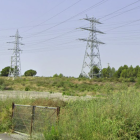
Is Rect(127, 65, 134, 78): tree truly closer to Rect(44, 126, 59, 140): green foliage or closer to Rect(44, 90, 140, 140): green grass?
Rect(44, 90, 140, 140): green grass

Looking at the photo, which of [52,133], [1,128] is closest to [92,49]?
[1,128]

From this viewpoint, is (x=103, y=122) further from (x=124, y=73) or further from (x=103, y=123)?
(x=124, y=73)

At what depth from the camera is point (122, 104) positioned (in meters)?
8.94

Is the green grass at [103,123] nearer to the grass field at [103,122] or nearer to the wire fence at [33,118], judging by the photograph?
the grass field at [103,122]

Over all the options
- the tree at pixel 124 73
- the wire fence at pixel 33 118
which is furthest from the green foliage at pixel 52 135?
the tree at pixel 124 73

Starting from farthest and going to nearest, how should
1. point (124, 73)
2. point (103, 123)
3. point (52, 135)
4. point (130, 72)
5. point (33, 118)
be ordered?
point (130, 72) < point (124, 73) < point (33, 118) < point (52, 135) < point (103, 123)

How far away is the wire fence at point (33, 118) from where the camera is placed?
1019 centimetres

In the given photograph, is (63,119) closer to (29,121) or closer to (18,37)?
(29,121)

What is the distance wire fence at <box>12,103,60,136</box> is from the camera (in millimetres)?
10191

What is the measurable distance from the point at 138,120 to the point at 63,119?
2.56 metres

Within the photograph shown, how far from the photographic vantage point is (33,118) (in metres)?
11.4

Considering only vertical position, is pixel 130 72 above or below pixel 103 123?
above

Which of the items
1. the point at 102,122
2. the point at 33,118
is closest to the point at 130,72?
the point at 33,118

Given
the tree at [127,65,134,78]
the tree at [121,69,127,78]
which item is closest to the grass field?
the tree at [121,69,127,78]
